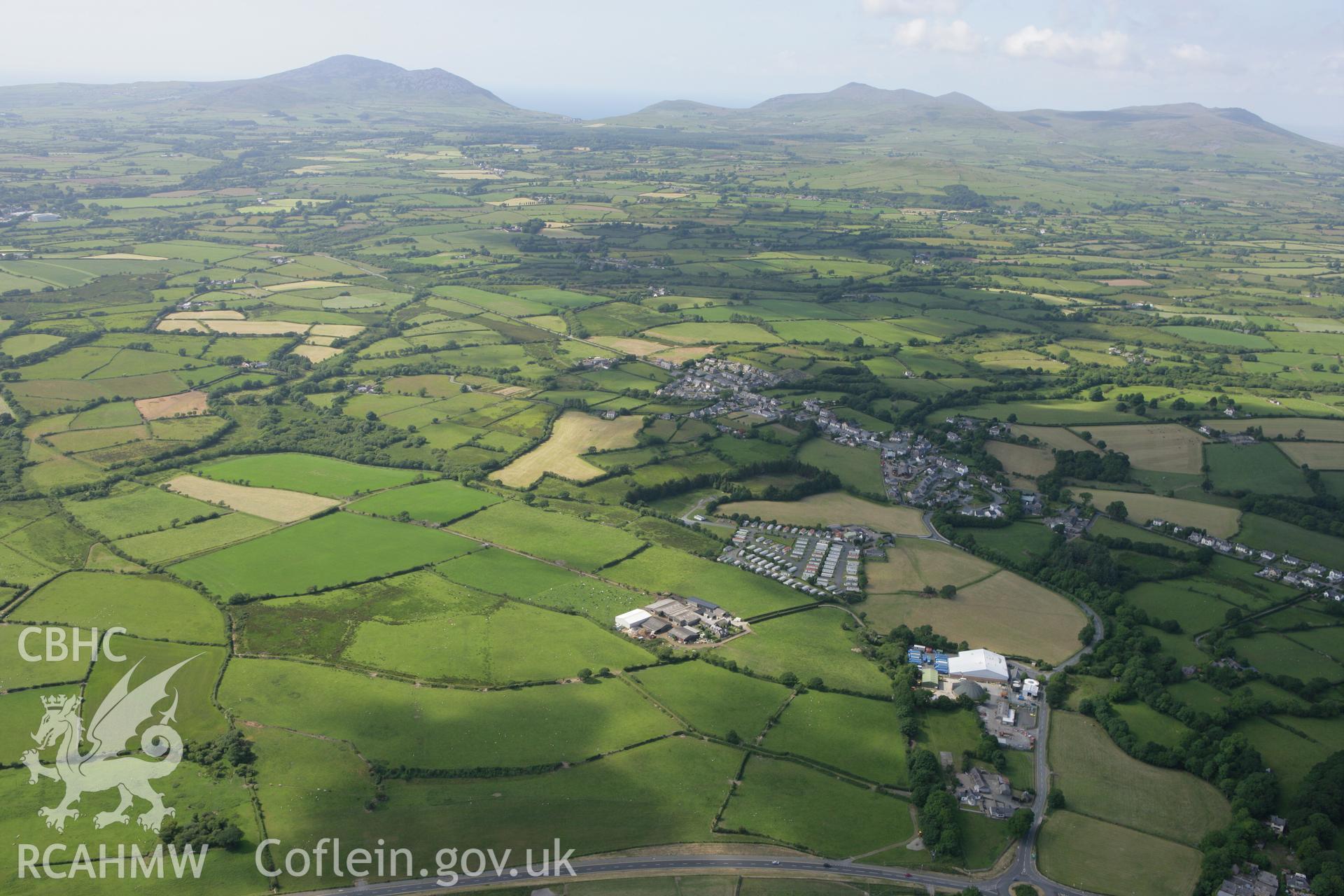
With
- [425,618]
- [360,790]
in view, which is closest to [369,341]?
[425,618]

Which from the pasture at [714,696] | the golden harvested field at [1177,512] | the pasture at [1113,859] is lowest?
the pasture at [1113,859]

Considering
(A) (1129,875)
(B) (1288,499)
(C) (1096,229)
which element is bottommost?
(A) (1129,875)

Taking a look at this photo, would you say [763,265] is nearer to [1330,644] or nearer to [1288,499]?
[1288,499]

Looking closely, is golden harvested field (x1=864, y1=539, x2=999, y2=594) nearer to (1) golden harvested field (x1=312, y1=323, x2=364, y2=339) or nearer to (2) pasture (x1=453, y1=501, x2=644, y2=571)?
(2) pasture (x1=453, y1=501, x2=644, y2=571)

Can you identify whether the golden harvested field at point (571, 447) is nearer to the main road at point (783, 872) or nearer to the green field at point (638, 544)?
the green field at point (638, 544)

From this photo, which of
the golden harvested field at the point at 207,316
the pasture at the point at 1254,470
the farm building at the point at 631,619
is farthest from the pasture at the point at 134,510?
the pasture at the point at 1254,470

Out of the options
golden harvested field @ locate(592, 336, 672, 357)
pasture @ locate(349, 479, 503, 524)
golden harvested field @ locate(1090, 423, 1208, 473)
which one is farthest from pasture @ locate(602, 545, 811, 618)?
golden harvested field @ locate(592, 336, 672, 357)

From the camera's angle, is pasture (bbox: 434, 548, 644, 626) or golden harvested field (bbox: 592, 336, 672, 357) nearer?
pasture (bbox: 434, 548, 644, 626)
